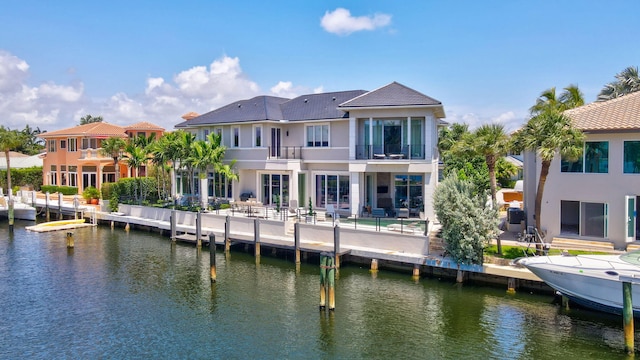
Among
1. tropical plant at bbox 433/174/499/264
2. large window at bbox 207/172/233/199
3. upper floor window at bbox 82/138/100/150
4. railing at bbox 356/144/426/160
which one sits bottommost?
tropical plant at bbox 433/174/499/264

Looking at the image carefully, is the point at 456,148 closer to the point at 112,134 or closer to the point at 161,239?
the point at 161,239

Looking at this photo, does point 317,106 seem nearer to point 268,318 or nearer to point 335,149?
point 335,149

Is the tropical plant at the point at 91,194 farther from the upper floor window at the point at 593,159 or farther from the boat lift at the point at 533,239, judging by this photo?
the upper floor window at the point at 593,159

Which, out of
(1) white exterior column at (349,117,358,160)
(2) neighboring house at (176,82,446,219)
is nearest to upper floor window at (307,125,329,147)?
(2) neighboring house at (176,82,446,219)

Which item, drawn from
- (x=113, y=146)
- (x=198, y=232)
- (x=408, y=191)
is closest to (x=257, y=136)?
(x=198, y=232)

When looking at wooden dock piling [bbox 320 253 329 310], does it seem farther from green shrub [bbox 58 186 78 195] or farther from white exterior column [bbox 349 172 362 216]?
green shrub [bbox 58 186 78 195]

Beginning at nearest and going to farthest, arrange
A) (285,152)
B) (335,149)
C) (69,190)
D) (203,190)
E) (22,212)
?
(335,149) → (285,152) → (203,190) → (22,212) → (69,190)

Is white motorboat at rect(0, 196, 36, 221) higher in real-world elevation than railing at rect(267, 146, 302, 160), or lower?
lower
